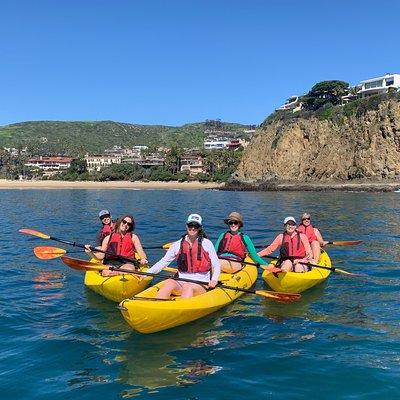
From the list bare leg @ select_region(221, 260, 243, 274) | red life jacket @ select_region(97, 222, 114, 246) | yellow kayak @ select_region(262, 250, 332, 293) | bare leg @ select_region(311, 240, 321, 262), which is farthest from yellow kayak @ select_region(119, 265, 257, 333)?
bare leg @ select_region(311, 240, 321, 262)

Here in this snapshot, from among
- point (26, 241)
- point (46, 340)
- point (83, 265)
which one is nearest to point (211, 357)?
point (46, 340)

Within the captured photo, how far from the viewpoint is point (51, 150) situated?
577ft

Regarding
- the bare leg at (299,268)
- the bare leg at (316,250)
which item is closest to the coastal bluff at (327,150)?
the bare leg at (316,250)

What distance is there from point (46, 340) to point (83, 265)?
7.24ft

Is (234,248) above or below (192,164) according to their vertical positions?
below

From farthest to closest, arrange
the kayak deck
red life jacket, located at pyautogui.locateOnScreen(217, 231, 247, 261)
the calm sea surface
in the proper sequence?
red life jacket, located at pyautogui.locateOnScreen(217, 231, 247, 261) → the kayak deck → the calm sea surface

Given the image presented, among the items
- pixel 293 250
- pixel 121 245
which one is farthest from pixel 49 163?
pixel 293 250

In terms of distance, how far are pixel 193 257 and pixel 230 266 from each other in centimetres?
227

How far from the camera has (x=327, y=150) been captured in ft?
246

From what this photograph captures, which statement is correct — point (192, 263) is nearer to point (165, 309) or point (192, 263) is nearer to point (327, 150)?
point (165, 309)

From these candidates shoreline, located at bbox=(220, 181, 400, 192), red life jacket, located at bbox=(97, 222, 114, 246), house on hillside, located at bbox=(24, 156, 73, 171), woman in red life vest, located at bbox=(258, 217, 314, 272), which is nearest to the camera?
woman in red life vest, located at bbox=(258, 217, 314, 272)

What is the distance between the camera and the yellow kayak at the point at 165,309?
716 centimetres

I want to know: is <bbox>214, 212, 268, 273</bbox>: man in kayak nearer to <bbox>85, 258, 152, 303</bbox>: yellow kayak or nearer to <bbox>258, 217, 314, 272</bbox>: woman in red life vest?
<bbox>258, 217, 314, 272</bbox>: woman in red life vest

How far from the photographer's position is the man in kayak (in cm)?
1029
